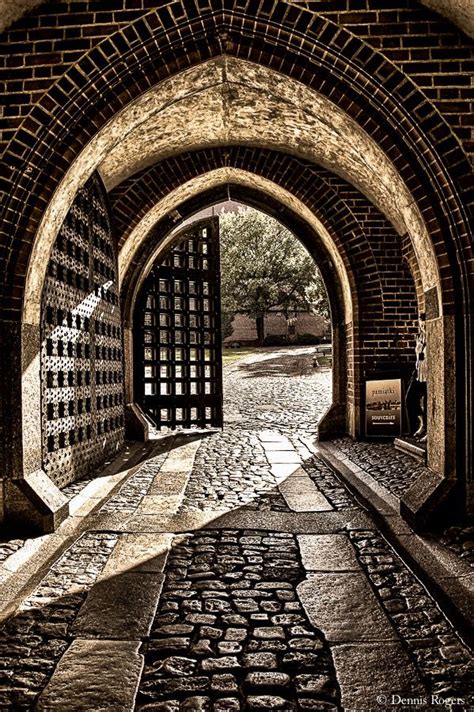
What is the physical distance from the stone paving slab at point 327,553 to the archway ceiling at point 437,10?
373cm

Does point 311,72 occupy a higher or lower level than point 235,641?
higher

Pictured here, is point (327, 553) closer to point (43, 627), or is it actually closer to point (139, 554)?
point (139, 554)

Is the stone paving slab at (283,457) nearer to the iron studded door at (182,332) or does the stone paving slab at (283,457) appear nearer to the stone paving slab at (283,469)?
the stone paving slab at (283,469)

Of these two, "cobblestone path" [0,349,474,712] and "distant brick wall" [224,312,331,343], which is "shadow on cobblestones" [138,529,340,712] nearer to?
"cobblestone path" [0,349,474,712]

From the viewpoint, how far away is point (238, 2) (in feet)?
13.3

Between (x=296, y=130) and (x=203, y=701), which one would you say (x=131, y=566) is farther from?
(x=296, y=130)

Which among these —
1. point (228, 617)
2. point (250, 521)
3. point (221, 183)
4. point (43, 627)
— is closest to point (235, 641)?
point (228, 617)

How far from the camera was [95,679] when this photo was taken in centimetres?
221

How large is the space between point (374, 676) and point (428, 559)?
4.32 ft

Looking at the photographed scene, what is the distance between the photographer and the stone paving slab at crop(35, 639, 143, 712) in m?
2.05

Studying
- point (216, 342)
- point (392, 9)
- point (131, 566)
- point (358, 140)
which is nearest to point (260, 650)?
point (131, 566)

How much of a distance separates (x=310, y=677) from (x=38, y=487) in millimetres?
2692

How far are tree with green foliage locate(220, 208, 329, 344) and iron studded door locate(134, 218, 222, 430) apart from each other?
68.1 ft

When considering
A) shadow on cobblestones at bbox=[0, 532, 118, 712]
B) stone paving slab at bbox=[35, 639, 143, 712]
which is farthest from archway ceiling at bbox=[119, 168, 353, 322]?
stone paving slab at bbox=[35, 639, 143, 712]
